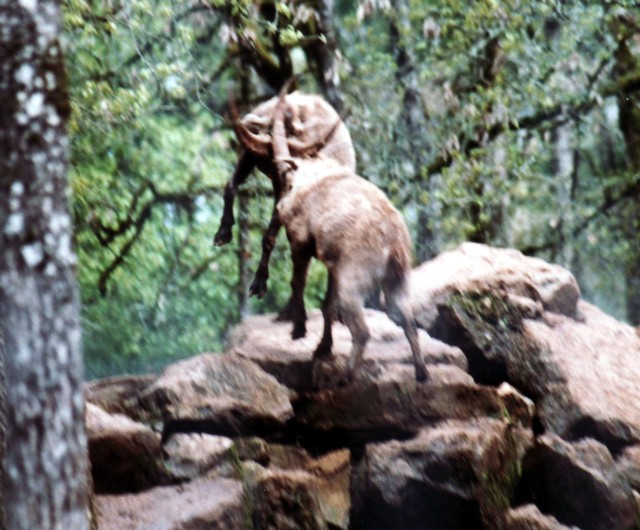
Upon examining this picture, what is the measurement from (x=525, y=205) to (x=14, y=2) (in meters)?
13.4

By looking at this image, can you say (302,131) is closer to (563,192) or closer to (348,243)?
(348,243)

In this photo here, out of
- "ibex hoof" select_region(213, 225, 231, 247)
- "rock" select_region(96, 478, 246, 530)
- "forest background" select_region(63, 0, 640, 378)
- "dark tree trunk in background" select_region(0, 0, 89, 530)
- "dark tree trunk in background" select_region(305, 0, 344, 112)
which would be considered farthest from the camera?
"forest background" select_region(63, 0, 640, 378)

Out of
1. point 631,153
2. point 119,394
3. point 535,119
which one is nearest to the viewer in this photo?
point 119,394

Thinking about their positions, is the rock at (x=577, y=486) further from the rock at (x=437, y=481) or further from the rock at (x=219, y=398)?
the rock at (x=219, y=398)

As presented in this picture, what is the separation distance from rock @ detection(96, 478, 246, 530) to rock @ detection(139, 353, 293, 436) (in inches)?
24.3

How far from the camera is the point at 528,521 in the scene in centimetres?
707

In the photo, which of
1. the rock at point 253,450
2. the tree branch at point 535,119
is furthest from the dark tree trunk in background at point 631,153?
the rock at point 253,450

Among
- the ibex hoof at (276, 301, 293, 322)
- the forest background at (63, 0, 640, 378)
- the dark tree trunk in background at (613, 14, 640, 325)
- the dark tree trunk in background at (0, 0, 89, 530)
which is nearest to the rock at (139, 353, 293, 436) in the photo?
the ibex hoof at (276, 301, 293, 322)

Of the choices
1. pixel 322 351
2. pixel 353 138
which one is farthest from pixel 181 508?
pixel 353 138

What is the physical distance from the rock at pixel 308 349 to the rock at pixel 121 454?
1.43m

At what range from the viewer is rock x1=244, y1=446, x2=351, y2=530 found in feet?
22.2

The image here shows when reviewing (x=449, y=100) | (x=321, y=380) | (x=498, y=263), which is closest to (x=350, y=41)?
(x=449, y=100)

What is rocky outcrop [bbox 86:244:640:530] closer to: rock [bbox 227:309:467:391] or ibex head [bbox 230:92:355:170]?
rock [bbox 227:309:467:391]

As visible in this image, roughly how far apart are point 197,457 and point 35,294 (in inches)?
122
